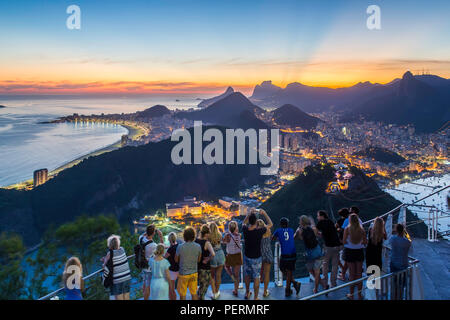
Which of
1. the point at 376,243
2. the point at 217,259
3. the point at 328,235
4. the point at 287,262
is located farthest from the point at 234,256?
the point at 376,243

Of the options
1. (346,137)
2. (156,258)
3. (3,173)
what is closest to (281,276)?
(156,258)

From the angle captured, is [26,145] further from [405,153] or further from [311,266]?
[405,153]

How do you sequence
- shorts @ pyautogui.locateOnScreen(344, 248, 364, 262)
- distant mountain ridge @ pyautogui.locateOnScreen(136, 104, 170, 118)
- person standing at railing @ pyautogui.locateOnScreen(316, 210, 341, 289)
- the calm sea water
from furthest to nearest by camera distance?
distant mountain ridge @ pyautogui.locateOnScreen(136, 104, 170, 118) < the calm sea water < person standing at railing @ pyautogui.locateOnScreen(316, 210, 341, 289) < shorts @ pyautogui.locateOnScreen(344, 248, 364, 262)

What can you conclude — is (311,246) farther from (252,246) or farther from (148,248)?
(148,248)

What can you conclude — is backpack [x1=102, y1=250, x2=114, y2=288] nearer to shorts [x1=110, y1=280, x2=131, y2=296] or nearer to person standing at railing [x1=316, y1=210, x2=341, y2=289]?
shorts [x1=110, y1=280, x2=131, y2=296]

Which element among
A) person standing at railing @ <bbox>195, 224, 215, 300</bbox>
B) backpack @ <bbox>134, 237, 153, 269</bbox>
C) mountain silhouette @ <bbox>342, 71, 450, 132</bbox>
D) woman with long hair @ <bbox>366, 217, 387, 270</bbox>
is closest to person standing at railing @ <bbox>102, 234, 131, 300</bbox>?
backpack @ <bbox>134, 237, 153, 269</bbox>

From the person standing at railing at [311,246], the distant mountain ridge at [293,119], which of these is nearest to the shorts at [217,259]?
the person standing at railing at [311,246]
